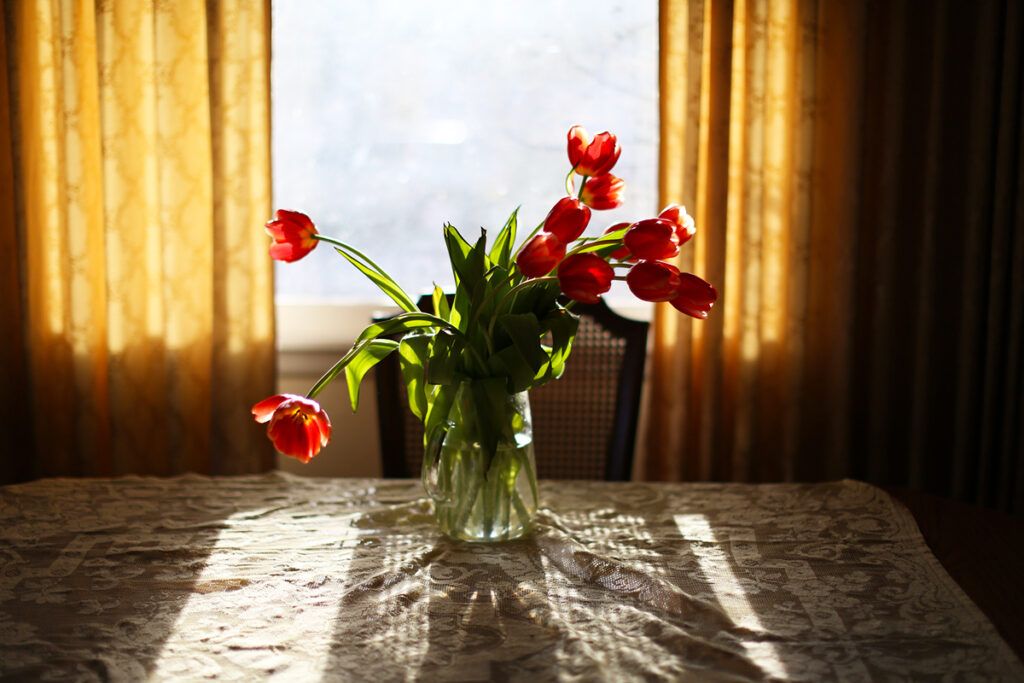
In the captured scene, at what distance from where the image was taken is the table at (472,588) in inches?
39.7

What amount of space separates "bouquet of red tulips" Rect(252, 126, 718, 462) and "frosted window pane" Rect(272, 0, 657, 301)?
1294 millimetres

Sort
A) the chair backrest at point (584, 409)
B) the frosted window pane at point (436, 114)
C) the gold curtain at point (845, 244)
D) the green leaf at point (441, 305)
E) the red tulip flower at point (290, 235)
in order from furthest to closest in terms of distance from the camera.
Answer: the frosted window pane at point (436, 114), the gold curtain at point (845, 244), the chair backrest at point (584, 409), the green leaf at point (441, 305), the red tulip flower at point (290, 235)

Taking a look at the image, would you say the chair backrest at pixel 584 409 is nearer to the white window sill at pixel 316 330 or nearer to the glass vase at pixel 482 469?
the glass vase at pixel 482 469

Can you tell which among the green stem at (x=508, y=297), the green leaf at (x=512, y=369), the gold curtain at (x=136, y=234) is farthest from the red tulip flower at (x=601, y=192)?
the gold curtain at (x=136, y=234)

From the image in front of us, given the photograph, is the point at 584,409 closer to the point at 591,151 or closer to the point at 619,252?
the point at 619,252

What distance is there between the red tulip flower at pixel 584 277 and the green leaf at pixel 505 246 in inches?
6.6

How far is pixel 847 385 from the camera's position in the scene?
7.91 ft

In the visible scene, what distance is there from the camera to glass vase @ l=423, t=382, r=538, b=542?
1257mm

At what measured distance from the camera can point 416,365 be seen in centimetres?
134

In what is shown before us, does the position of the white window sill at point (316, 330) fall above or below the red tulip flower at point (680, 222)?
below

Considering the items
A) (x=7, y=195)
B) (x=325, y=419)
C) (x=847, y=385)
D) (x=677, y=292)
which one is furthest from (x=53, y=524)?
(x=847, y=385)

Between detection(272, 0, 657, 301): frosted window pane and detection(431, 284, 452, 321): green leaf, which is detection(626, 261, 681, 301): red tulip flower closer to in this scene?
detection(431, 284, 452, 321): green leaf

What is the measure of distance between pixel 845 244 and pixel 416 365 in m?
1.38

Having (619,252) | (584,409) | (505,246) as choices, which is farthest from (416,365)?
(584,409)
